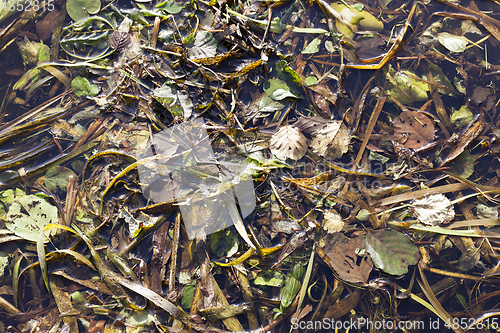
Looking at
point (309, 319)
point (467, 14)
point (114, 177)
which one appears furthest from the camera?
point (467, 14)

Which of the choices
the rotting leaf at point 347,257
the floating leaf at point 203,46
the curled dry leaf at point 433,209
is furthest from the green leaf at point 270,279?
the floating leaf at point 203,46

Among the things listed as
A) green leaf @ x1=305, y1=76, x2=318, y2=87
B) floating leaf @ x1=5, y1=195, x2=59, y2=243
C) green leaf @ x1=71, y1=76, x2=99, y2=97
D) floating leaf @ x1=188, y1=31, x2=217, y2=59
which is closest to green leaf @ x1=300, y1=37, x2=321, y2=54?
green leaf @ x1=305, y1=76, x2=318, y2=87

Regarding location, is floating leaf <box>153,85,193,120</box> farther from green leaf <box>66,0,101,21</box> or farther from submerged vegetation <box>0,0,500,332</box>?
green leaf <box>66,0,101,21</box>

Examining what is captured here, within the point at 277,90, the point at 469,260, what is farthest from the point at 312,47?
the point at 469,260


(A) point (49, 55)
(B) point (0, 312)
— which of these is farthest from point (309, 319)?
(A) point (49, 55)

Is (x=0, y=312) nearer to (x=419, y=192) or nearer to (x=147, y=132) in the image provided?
(x=147, y=132)

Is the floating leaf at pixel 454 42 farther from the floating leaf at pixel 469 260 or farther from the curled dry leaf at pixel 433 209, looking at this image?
the floating leaf at pixel 469 260

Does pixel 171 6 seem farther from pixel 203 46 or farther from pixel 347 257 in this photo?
pixel 347 257
